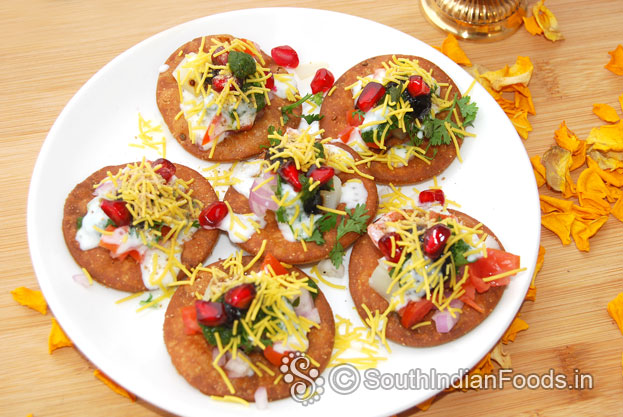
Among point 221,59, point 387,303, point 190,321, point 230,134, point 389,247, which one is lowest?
point 387,303

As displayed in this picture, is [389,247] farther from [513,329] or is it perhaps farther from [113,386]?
[113,386]

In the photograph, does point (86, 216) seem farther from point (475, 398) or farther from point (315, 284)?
point (475, 398)

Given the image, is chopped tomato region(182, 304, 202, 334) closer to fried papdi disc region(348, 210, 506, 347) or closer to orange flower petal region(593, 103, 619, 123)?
fried papdi disc region(348, 210, 506, 347)

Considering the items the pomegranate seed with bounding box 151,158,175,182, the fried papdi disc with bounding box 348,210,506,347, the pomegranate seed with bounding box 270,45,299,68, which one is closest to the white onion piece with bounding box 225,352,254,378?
the fried papdi disc with bounding box 348,210,506,347

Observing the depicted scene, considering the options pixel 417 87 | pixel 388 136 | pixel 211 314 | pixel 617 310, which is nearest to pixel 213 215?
pixel 211 314

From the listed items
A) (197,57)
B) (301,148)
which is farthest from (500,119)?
(197,57)

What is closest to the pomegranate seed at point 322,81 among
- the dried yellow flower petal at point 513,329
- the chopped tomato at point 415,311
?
the chopped tomato at point 415,311

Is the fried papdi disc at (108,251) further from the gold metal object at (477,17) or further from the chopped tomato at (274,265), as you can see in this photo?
the gold metal object at (477,17)
